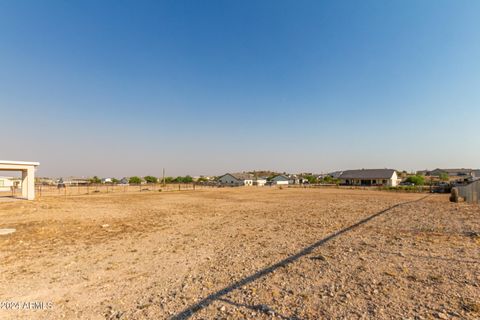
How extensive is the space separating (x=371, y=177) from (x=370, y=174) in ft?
6.60

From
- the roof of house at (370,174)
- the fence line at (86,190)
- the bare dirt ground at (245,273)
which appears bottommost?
the fence line at (86,190)

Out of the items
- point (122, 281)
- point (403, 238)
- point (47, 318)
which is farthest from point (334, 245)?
point (47, 318)

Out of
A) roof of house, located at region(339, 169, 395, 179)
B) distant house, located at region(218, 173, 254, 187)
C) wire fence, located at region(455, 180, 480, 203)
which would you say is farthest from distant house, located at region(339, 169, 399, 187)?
wire fence, located at region(455, 180, 480, 203)

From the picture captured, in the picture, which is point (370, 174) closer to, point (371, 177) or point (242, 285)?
point (371, 177)

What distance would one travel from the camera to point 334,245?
325 inches

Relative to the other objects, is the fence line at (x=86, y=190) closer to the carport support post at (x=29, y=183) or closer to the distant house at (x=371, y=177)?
the carport support post at (x=29, y=183)

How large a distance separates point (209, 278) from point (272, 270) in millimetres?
1615

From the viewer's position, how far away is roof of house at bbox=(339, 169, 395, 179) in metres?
63.0

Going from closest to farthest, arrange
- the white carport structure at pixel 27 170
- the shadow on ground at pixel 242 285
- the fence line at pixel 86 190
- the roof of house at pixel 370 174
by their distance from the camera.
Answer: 1. the shadow on ground at pixel 242 285
2. the white carport structure at pixel 27 170
3. the fence line at pixel 86 190
4. the roof of house at pixel 370 174

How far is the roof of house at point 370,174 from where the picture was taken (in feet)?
207

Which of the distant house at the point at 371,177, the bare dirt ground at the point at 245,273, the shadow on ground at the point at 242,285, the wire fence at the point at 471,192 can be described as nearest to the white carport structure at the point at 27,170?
the bare dirt ground at the point at 245,273

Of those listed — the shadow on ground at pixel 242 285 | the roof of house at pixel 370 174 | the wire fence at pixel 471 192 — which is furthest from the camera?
the roof of house at pixel 370 174

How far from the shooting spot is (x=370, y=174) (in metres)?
66.3

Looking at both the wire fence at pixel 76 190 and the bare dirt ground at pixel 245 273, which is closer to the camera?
the bare dirt ground at pixel 245 273
